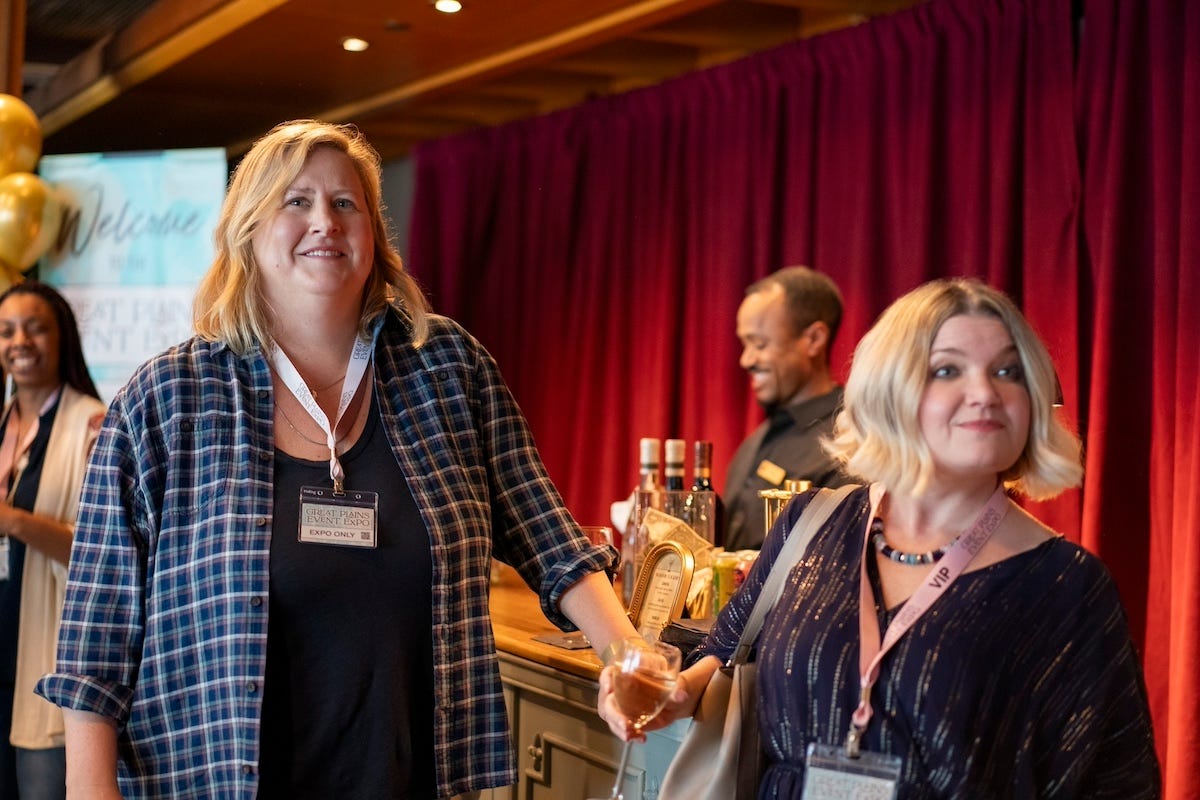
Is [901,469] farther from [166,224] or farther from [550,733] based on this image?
[166,224]

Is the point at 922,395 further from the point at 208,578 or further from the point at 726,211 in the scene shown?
the point at 726,211

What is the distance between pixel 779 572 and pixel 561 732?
0.92 metres

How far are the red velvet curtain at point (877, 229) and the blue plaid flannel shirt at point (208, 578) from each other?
7.18 feet

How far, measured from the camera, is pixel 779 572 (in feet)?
5.83

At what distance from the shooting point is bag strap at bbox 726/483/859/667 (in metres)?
1.77

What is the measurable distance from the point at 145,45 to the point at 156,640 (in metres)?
4.16

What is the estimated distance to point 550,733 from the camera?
101 inches

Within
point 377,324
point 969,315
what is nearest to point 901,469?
point 969,315

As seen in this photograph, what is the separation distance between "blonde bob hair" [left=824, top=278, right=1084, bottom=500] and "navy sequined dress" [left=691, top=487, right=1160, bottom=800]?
4.5 inches

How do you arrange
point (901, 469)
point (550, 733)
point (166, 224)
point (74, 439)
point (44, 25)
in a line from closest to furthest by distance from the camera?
point (901, 469) → point (550, 733) → point (74, 439) → point (166, 224) → point (44, 25)

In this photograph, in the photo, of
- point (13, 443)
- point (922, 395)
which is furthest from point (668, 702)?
point (13, 443)

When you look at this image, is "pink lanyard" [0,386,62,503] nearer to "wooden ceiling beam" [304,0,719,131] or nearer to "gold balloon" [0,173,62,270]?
"gold balloon" [0,173,62,270]

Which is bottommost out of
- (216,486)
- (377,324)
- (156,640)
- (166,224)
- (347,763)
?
(347,763)

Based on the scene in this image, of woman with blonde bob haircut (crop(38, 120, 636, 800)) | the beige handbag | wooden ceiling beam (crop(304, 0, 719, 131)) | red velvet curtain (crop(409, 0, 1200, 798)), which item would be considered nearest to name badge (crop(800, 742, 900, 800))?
the beige handbag
